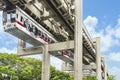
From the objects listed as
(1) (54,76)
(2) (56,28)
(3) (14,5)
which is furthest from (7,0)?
(1) (54,76)

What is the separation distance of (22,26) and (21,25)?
231mm

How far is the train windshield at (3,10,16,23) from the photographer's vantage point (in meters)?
24.1

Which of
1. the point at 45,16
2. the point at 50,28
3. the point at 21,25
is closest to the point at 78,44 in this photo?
the point at 45,16

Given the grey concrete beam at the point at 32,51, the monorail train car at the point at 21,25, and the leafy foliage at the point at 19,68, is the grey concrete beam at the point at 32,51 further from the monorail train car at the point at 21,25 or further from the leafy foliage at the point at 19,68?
the leafy foliage at the point at 19,68

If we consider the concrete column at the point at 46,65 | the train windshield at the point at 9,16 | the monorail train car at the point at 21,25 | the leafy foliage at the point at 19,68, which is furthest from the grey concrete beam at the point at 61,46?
the leafy foliage at the point at 19,68

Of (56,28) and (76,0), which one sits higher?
(76,0)

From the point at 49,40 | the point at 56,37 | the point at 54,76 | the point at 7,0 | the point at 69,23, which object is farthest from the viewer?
the point at 54,76

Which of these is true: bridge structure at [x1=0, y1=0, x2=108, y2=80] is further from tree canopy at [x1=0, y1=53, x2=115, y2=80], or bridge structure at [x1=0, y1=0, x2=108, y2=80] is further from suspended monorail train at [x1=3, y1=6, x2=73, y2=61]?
tree canopy at [x1=0, y1=53, x2=115, y2=80]

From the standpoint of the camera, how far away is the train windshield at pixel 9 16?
79.1ft

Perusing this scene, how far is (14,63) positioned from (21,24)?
27.4 m

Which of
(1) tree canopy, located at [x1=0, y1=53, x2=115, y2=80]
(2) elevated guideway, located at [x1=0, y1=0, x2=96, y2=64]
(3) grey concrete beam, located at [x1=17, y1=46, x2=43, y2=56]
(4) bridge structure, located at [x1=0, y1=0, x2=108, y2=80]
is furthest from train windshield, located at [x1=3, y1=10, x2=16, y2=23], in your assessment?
(1) tree canopy, located at [x1=0, y1=53, x2=115, y2=80]

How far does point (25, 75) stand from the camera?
5056 cm

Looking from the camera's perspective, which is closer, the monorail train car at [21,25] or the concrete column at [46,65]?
the monorail train car at [21,25]

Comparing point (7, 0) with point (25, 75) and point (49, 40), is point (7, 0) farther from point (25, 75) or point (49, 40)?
point (25, 75)
